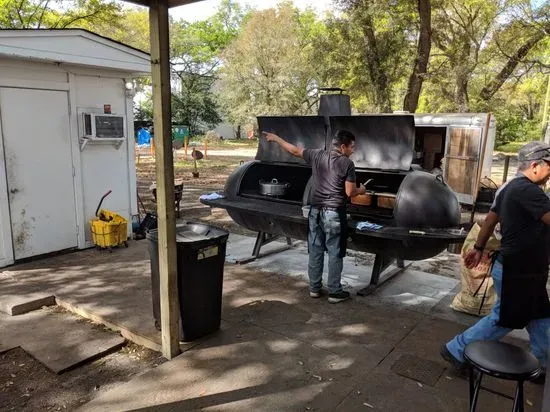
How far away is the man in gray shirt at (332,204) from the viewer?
169 inches

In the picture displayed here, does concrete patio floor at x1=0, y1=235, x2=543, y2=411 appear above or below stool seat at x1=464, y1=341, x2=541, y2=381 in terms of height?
below

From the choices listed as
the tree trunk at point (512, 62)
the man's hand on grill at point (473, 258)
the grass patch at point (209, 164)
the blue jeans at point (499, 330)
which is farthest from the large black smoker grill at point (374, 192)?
the tree trunk at point (512, 62)

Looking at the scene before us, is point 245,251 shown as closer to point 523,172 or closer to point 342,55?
point 523,172

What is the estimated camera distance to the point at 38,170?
18.7ft

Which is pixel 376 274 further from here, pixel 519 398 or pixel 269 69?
pixel 269 69

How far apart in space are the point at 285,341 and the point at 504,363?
1996 millimetres

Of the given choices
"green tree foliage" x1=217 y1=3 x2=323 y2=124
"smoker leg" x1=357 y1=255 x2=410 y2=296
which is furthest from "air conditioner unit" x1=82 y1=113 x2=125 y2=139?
"green tree foliage" x1=217 y1=3 x2=323 y2=124

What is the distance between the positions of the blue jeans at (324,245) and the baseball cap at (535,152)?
1.93 metres

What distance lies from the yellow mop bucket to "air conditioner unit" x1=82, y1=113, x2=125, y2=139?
0.89 m

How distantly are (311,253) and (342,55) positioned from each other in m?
13.4

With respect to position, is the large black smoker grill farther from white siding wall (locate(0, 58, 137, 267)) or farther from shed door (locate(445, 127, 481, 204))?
shed door (locate(445, 127, 481, 204))

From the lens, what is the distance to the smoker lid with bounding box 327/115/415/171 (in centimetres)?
473

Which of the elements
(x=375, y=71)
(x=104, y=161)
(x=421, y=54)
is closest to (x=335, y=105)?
(x=104, y=161)

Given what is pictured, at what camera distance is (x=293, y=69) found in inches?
1071
